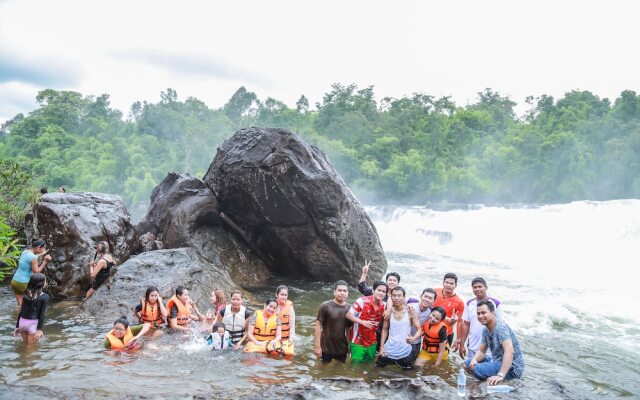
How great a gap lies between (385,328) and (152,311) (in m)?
4.14

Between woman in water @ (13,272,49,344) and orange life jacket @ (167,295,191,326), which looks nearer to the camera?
woman in water @ (13,272,49,344)

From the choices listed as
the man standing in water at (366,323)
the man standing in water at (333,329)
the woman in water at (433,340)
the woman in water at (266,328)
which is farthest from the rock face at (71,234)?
the woman in water at (433,340)

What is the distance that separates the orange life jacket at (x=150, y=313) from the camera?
8.34 metres

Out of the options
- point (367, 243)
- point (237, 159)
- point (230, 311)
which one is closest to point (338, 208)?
point (367, 243)

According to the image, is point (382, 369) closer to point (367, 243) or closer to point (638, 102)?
point (367, 243)

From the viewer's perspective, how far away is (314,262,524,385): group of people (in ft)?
21.4

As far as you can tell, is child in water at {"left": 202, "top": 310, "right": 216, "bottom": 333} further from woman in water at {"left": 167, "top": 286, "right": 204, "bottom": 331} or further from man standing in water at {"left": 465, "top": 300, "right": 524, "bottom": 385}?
man standing in water at {"left": 465, "top": 300, "right": 524, "bottom": 385}

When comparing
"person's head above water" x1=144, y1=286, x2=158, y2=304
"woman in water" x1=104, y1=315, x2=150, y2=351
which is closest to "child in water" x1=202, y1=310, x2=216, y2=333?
"person's head above water" x1=144, y1=286, x2=158, y2=304

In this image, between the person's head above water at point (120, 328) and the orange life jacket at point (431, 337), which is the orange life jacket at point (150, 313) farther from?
the orange life jacket at point (431, 337)

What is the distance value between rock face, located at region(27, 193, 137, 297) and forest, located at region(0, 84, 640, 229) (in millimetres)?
34745

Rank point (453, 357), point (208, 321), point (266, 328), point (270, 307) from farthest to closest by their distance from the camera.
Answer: point (208, 321)
point (453, 357)
point (266, 328)
point (270, 307)

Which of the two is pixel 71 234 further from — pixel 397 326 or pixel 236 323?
pixel 397 326

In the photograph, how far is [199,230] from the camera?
1370 centimetres

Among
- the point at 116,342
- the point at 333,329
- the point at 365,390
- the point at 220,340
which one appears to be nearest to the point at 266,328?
the point at 220,340
